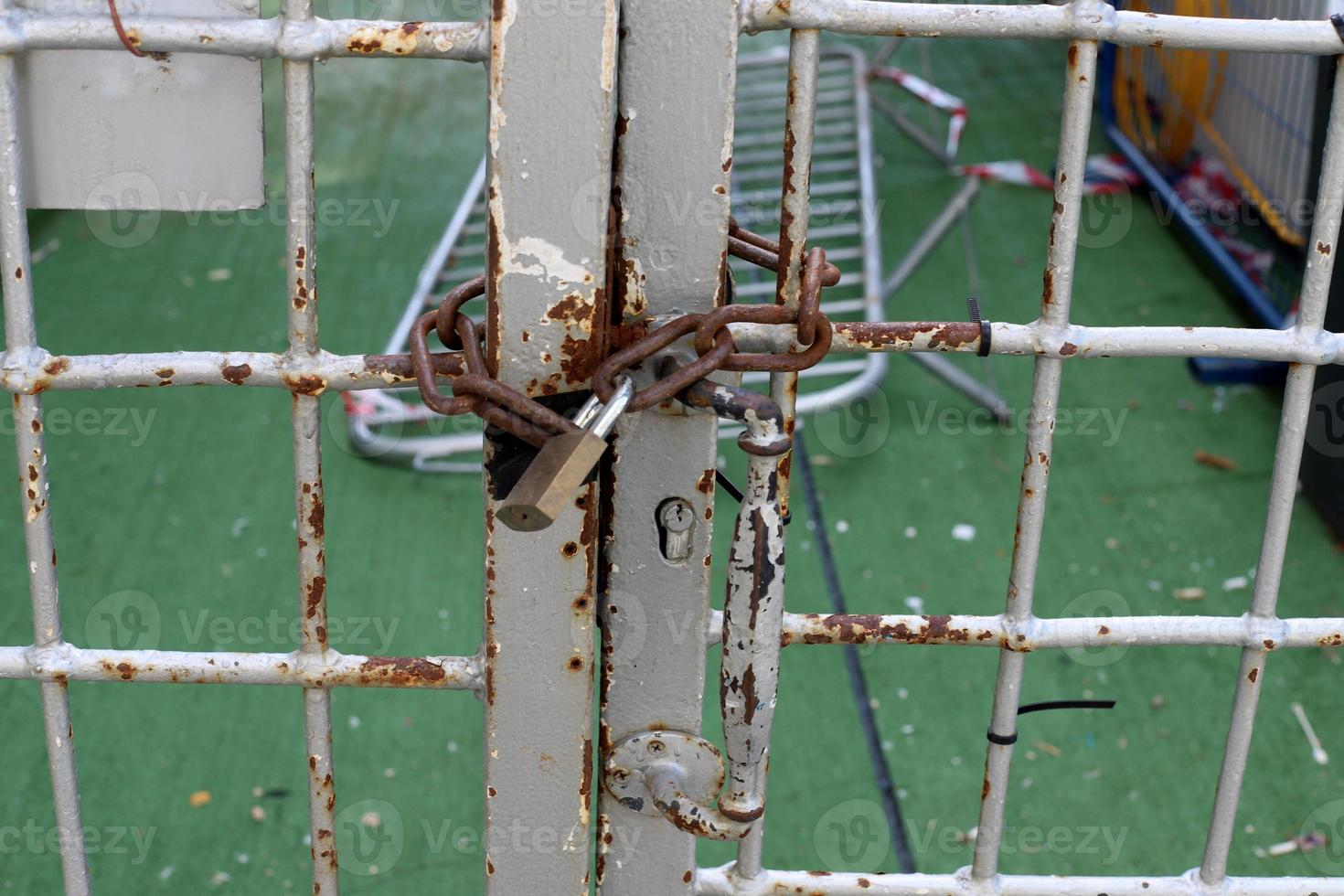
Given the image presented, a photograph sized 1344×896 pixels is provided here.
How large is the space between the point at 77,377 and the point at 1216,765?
192 centimetres

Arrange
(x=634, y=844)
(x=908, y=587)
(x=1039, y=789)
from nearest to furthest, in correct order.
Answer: (x=634, y=844)
(x=1039, y=789)
(x=908, y=587)

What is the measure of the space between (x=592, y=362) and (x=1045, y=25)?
16.1 inches

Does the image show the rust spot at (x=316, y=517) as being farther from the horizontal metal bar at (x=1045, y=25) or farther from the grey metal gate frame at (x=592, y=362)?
the horizontal metal bar at (x=1045, y=25)

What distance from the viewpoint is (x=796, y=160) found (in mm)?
1017

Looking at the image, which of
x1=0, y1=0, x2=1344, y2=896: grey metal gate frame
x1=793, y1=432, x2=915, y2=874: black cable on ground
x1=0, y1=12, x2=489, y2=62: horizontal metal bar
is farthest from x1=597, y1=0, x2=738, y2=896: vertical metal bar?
x1=793, y1=432, x2=915, y2=874: black cable on ground

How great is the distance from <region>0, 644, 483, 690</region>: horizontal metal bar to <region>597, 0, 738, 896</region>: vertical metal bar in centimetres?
15

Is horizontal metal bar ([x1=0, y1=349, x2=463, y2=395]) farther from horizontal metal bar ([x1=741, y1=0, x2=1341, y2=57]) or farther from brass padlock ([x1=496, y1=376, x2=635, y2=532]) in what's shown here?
horizontal metal bar ([x1=741, y1=0, x2=1341, y2=57])

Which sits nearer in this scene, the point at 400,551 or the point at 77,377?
the point at 77,377

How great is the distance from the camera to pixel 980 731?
238cm

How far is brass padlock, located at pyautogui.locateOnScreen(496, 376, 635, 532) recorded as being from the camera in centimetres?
85

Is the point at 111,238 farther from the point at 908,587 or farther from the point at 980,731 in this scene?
the point at 980,731

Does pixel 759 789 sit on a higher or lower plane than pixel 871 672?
higher

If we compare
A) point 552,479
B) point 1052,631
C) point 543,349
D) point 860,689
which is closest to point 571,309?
point 543,349

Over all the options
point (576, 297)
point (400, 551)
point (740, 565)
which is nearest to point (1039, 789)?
point (400, 551)
